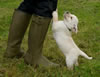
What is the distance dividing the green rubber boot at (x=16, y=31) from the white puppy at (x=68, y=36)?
450 mm

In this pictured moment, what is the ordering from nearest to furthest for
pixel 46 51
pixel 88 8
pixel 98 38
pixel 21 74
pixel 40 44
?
pixel 21 74 < pixel 40 44 < pixel 46 51 < pixel 98 38 < pixel 88 8

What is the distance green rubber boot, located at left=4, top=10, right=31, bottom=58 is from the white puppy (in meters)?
0.45

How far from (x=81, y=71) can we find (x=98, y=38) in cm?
168

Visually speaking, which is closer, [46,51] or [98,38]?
[46,51]

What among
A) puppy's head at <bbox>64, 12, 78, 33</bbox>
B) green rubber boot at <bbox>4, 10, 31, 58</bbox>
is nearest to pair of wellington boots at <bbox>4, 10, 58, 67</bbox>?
green rubber boot at <bbox>4, 10, 31, 58</bbox>

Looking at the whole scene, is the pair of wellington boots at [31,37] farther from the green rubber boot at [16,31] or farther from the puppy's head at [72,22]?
the puppy's head at [72,22]

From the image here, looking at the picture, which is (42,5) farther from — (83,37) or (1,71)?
(83,37)

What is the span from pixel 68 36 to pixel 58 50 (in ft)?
2.41

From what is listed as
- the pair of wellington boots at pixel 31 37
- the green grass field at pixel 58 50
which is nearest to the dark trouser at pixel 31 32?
the pair of wellington boots at pixel 31 37

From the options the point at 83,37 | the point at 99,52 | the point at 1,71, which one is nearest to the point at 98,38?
the point at 83,37

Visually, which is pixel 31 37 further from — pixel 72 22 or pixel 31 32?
pixel 72 22

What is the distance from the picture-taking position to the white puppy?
10.1 ft

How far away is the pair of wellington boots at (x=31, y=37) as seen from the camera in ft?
10.2

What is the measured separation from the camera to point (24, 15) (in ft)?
10.8
